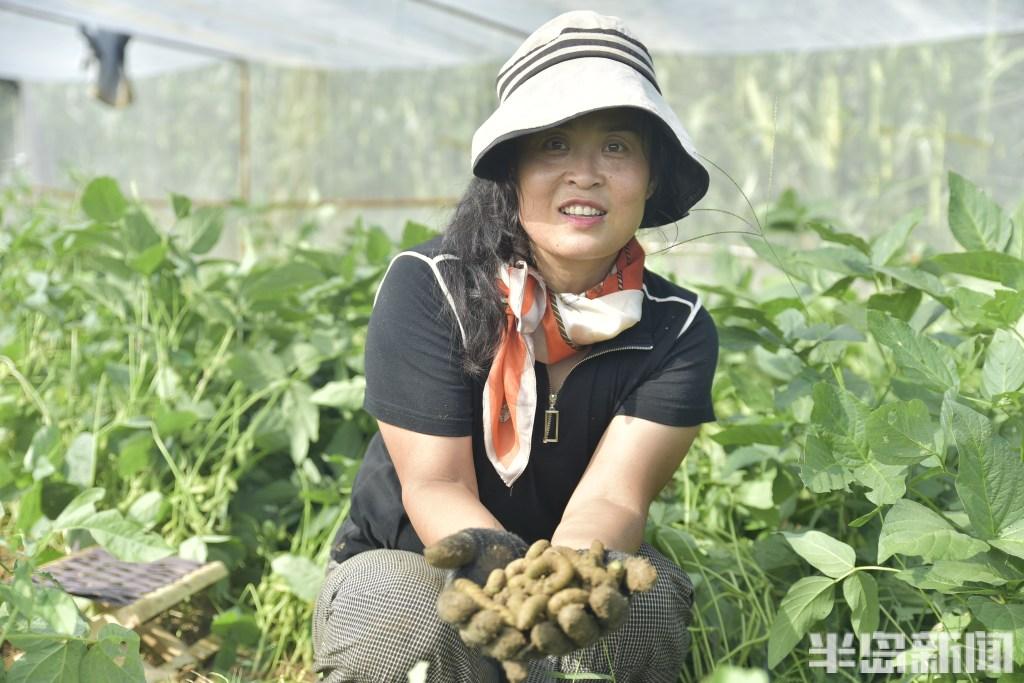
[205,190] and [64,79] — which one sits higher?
[64,79]

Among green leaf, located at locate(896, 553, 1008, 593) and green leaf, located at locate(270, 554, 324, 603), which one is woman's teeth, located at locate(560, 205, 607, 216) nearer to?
green leaf, located at locate(896, 553, 1008, 593)

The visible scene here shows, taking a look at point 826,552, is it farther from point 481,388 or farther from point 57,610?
point 57,610

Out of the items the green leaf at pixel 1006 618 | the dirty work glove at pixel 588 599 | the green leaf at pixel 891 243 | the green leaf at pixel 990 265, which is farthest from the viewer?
the green leaf at pixel 891 243

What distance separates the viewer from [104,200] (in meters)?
1.95

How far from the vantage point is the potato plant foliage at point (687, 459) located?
1.16 meters

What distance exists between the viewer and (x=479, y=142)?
1.23 m

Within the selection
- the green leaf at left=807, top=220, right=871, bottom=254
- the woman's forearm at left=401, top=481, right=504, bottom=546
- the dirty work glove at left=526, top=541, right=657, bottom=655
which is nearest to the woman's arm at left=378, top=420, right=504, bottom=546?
the woman's forearm at left=401, top=481, right=504, bottom=546

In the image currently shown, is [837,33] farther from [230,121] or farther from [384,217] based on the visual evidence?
[230,121]

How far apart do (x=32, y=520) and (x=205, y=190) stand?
5.09 meters

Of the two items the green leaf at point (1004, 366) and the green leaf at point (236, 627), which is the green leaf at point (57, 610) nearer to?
the green leaf at point (236, 627)

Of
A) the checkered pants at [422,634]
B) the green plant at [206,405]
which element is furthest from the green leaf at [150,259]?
the checkered pants at [422,634]

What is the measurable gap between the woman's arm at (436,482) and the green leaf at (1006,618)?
0.53m

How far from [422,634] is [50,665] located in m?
0.37

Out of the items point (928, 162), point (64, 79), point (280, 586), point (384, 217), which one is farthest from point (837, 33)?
point (64, 79)
